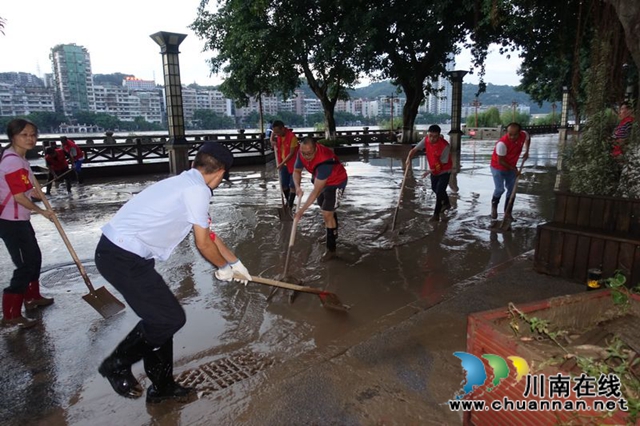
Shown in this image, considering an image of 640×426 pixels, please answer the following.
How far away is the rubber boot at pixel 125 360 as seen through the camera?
272 centimetres

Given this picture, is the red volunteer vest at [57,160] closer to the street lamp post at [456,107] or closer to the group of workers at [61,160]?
the group of workers at [61,160]

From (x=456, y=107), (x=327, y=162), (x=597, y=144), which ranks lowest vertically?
(x=327, y=162)

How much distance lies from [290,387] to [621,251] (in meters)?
3.31

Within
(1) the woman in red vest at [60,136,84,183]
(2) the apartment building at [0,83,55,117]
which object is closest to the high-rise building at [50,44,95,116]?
(2) the apartment building at [0,83,55,117]

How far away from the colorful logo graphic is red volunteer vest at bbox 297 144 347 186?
3.73 meters

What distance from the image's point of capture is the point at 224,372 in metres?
3.15

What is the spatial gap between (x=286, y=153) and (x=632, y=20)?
556cm

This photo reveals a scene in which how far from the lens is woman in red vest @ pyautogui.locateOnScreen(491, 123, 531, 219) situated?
22.7ft

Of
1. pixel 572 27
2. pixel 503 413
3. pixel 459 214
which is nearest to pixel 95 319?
pixel 503 413

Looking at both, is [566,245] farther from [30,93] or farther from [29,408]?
[30,93]

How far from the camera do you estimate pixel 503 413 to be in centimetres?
191

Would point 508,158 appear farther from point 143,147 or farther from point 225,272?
point 143,147

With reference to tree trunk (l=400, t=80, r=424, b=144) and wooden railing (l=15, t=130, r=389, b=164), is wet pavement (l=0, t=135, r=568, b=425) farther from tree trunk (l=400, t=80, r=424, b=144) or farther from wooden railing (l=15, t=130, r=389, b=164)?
tree trunk (l=400, t=80, r=424, b=144)

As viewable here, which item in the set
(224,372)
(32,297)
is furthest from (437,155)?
(32,297)
